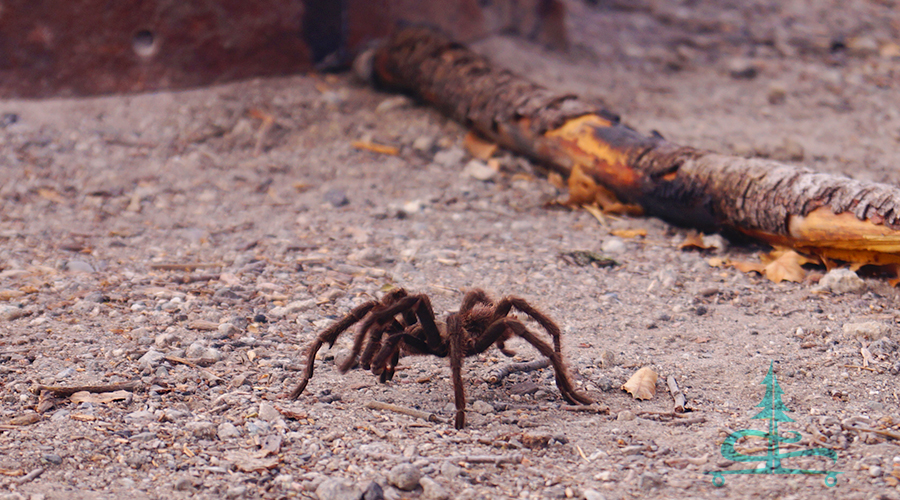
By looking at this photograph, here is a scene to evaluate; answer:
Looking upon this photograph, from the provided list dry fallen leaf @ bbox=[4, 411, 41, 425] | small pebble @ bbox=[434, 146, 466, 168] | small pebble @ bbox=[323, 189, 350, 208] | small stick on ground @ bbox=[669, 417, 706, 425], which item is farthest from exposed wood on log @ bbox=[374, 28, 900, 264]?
dry fallen leaf @ bbox=[4, 411, 41, 425]

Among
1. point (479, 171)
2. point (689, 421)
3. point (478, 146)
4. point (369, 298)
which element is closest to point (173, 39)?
point (478, 146)

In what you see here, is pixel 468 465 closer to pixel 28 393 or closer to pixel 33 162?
pixel 28 393

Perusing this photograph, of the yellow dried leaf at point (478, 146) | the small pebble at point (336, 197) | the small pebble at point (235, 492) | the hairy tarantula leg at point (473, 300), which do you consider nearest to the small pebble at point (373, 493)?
A: the small pebble at point (235, 492)

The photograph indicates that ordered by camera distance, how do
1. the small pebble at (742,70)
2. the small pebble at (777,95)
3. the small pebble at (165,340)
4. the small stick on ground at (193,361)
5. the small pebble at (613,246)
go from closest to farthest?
the small stick on ground at (193,361) → the small pebble at (165,340) → the small pebble at (613,246) → the small pebble at (777,95) → the small pebble at (742,70)

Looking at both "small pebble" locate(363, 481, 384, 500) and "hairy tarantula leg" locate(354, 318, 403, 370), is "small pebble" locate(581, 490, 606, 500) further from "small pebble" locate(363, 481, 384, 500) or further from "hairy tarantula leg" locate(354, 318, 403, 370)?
"hairy tarantula leg" locate(354, 318, 403, 370)

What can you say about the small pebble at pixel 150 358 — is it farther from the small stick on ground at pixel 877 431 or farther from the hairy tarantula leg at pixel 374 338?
the small stick on ground at pixel 877 431

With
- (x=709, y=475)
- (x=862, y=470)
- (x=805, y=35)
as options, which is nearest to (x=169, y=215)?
(x=709, y=475)
